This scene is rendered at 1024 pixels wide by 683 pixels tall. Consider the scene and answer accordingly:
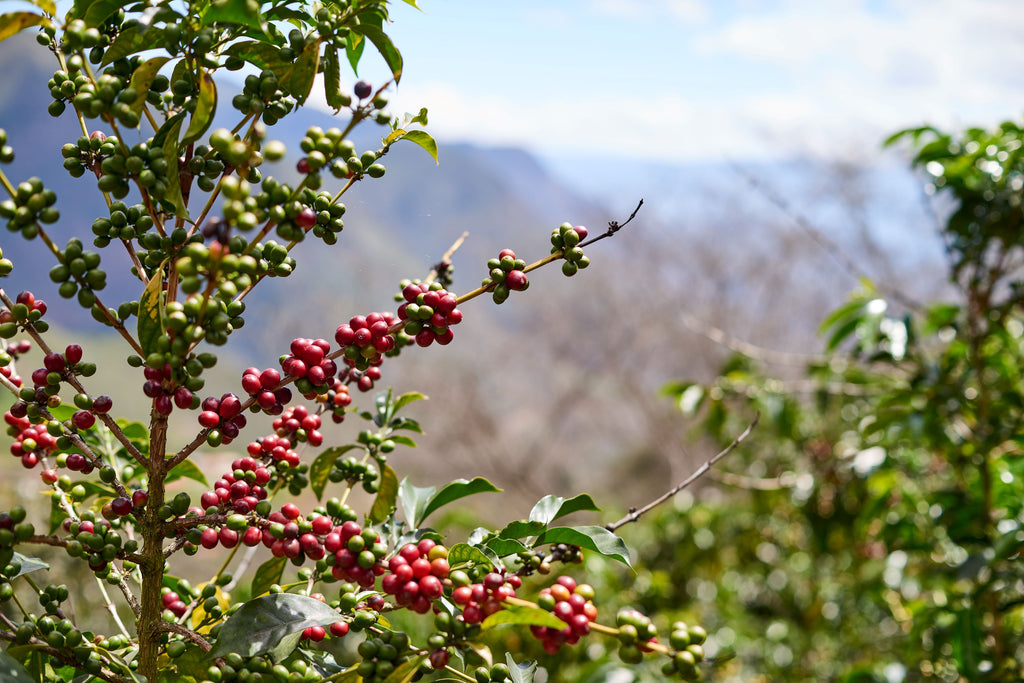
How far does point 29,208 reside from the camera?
0.47m

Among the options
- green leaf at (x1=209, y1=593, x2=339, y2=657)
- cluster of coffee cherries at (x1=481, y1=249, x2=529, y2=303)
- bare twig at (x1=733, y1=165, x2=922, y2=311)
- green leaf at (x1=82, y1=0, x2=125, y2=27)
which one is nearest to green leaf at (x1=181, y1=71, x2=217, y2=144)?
green leaf at (x1=82, y1=0, x2=125, y2=27)

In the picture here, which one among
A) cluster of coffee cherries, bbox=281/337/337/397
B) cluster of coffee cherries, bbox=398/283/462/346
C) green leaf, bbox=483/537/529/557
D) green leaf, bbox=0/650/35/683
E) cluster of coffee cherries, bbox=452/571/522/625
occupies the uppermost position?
cluster of coffee cherries, bbox=398/283/462/346

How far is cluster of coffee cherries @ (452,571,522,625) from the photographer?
0.47 meters

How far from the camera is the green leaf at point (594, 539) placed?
527 mm

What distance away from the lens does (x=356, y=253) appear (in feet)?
6.64

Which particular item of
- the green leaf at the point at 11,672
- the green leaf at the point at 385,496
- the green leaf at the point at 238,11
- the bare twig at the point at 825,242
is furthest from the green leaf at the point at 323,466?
the bare twig at the point at 825,242

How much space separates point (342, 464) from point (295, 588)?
12cm

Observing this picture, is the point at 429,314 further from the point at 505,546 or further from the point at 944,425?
the point at 944,425

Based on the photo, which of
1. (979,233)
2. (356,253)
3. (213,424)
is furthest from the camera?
(356,253)

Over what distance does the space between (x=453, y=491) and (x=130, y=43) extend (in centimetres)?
43

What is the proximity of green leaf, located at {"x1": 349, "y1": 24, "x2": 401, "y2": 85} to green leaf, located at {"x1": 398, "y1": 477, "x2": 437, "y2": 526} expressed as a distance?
0.36 meters

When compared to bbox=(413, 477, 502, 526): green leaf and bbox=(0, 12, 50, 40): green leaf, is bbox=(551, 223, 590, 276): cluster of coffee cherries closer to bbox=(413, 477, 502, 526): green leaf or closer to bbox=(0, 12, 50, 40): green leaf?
bbox=(413, 477, 502, 526): green leaf

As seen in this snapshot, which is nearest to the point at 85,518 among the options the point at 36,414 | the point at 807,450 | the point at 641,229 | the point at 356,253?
the point at 36,414

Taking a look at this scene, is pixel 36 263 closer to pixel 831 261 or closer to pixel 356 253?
pixel 356 253
